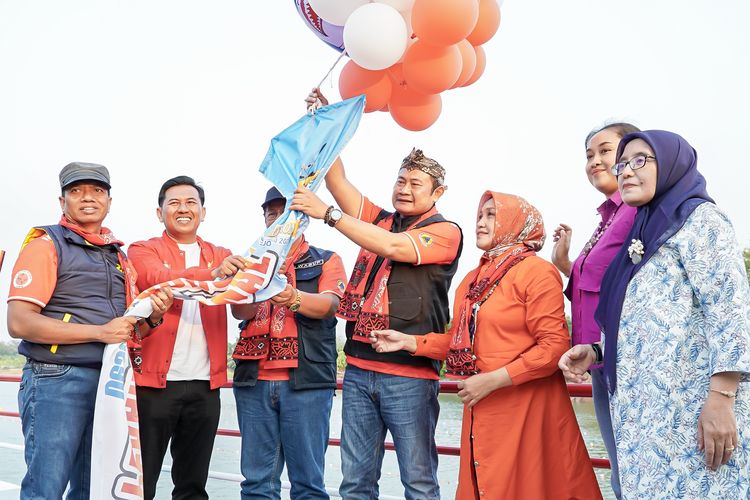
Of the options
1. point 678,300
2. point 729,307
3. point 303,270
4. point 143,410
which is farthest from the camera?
point 303,270

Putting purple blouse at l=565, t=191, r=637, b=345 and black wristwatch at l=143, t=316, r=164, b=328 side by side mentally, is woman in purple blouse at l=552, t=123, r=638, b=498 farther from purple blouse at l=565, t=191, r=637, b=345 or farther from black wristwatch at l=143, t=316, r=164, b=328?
black wristwatch at l=143, t=316, r=164, b=328

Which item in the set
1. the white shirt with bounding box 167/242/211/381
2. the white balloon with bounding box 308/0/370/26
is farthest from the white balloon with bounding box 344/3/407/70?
the white shirt with bounding box 167/242/211/381

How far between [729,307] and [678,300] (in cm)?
13

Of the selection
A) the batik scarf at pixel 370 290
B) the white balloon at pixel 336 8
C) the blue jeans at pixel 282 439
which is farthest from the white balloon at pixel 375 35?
the blue jeans at pixel 282 439

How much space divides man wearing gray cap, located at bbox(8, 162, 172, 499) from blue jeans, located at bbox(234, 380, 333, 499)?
56 centimetres

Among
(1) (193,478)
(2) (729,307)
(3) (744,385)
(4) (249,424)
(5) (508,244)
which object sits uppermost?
(5) (508,244)

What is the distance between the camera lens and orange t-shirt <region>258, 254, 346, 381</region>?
2.78 metres

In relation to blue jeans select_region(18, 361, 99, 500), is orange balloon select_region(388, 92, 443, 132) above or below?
above

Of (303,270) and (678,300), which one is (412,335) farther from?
(678,300)

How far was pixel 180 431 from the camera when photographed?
2748mm

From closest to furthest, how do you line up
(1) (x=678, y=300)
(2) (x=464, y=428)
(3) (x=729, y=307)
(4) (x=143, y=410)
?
(3) (x=729, y=307) → (1) (x=678, y=300) → (2) (x=464, y=428) → (4) (x=143, y=410)

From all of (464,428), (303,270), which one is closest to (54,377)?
(303,270)

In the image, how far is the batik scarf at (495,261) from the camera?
2297 millimetres

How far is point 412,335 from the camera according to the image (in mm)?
2418
